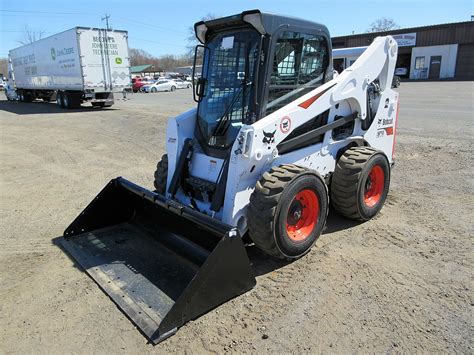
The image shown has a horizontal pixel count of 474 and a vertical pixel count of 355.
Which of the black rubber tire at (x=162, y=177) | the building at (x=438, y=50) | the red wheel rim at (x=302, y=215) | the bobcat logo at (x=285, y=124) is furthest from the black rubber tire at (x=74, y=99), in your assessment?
the building at (x=438, y=50)

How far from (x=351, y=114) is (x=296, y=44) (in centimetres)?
122

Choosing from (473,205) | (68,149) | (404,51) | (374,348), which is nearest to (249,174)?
A: (374,348)

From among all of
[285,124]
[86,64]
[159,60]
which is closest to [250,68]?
[285,124]

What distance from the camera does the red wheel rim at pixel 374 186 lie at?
4925mm

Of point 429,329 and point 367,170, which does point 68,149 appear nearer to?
point 367,170

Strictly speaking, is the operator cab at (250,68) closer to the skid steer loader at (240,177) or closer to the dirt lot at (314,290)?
the skid steer loader at (240,177)

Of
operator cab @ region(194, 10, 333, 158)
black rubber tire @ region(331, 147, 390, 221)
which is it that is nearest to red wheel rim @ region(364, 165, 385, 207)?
black rubber tire @ region(331, 147, 390, 221)

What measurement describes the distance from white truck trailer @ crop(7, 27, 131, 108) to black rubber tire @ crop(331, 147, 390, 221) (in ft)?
54.7

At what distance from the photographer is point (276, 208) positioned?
3.50 m

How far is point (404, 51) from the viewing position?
140ft

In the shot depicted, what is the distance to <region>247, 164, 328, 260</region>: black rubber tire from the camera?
3479mm

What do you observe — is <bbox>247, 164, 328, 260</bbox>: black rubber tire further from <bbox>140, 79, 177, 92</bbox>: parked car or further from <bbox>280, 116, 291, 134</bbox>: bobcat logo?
<bbox>140, 79, 177, 92</bbox>: parked car

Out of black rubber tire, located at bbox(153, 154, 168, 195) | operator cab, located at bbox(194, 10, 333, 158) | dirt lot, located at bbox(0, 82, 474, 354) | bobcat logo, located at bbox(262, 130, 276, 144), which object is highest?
operator cab, located at bbox(194, 10, 333, 158)

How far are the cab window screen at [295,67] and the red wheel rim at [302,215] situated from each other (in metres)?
Answer: 0.98
